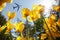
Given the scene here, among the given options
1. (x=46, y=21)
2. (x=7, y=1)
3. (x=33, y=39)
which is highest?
(x=7, y=1)

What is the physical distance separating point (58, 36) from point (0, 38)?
371 millimetres

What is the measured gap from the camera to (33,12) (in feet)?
3.90

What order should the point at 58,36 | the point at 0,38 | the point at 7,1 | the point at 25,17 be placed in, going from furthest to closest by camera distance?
1. the point at 25,17
2. the point at 58,36
3. the point at 0,38
4. the point at 7,1

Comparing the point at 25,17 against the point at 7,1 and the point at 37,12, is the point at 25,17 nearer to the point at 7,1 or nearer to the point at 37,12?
the point at 37,12

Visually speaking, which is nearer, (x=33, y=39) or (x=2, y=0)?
(x=2, y=0)

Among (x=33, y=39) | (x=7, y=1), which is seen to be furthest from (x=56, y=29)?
(x=7, y=1)

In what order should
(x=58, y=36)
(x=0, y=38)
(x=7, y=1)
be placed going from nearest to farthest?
(x=7, y=1), (x=0, y=38), (x=58, y=36)

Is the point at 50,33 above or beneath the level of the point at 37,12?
beneath

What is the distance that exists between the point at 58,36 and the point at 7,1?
1.55ft

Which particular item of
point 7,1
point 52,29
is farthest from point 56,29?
point 7,1

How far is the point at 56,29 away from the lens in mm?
1200

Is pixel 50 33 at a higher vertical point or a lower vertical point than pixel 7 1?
lower

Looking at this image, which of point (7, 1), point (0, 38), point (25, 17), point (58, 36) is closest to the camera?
point (7, 1)

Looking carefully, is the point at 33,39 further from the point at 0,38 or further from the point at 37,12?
the point at 0,38
